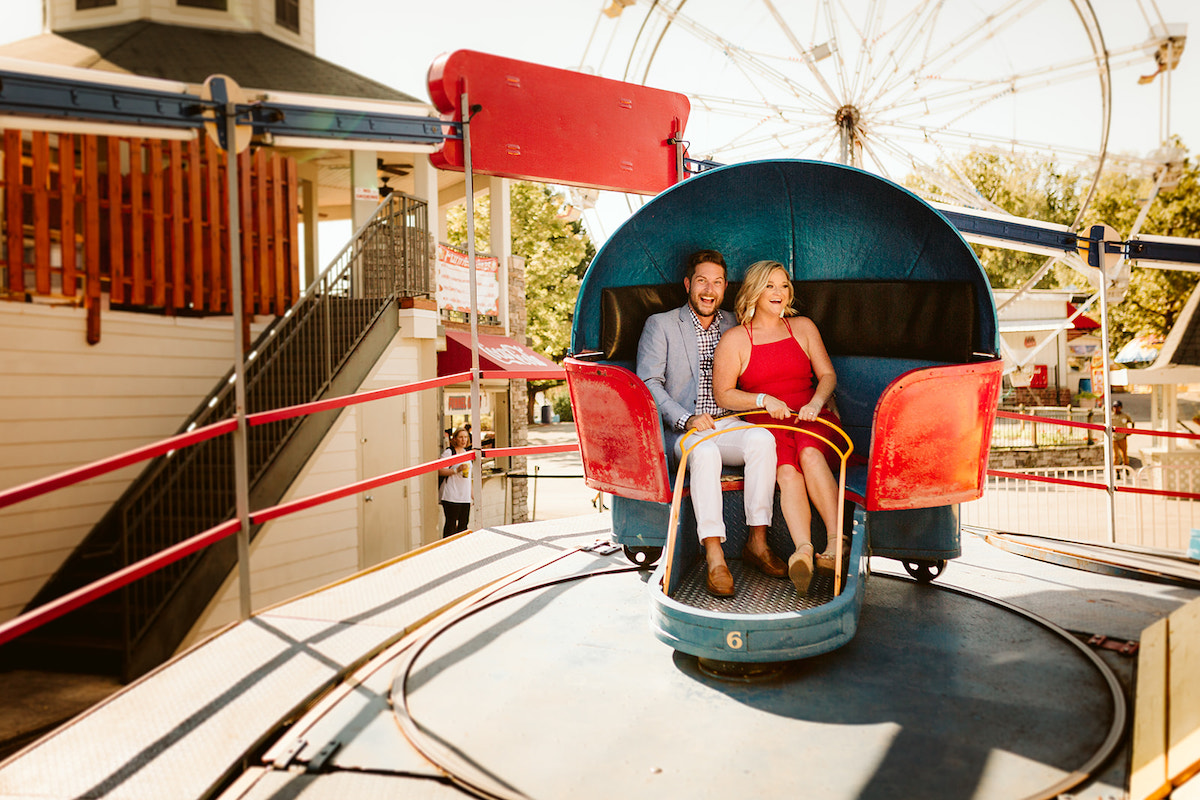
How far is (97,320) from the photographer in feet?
27.2

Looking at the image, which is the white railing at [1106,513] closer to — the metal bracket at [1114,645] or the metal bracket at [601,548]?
the metal bracket at [601,548]

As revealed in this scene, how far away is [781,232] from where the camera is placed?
4.21 metres

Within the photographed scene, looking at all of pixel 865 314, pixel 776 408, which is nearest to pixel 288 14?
pixel 865 314

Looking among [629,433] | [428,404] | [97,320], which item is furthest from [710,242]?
[428,404]

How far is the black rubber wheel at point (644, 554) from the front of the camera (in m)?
4.03

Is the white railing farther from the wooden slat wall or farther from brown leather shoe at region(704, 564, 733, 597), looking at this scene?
the wooden slat wall

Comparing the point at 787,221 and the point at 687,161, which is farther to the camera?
the point at 687,161

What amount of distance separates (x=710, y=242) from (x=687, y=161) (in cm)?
166

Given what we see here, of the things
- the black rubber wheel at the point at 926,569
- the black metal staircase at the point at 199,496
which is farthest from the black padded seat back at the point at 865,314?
the black metal staircase at the point at 199,496

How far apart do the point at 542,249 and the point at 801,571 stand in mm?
24516

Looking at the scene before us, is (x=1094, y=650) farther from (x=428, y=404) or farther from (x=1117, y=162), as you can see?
(x=1117, y=162)

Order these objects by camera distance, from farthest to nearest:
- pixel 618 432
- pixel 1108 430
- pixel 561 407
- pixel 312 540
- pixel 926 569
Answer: pixel 561 407
pixel 312 540
pixel 1108 430
pixel 926 569
pixel 618 432

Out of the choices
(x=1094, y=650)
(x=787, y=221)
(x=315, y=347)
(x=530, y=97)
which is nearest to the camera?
(x=1094, y=650)

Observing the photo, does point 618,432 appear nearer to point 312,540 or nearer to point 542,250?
point 312,540
